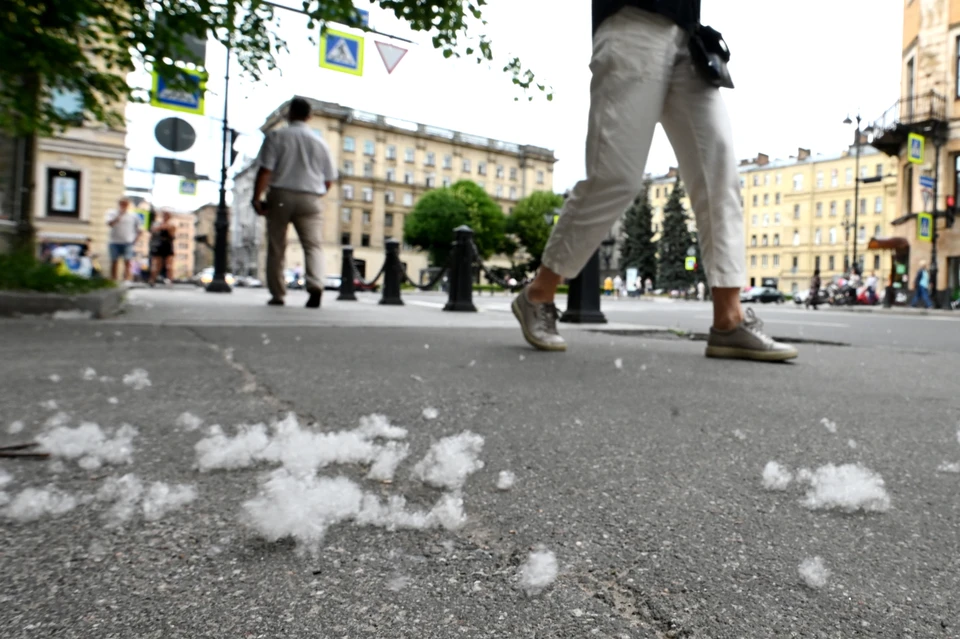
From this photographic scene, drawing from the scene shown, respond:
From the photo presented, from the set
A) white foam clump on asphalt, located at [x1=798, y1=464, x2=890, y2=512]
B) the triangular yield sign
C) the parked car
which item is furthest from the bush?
the parked car

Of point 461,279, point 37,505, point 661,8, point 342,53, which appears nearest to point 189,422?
point 37,505

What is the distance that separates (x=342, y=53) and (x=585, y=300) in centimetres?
534

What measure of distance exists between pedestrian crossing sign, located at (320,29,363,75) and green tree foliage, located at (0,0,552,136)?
8.64 ft

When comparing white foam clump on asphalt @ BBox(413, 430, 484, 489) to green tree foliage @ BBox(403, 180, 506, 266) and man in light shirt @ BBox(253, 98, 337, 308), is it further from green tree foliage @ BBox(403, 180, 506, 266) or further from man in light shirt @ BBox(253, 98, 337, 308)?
green tree foliage @ BBox(403, 180, 506, 266)

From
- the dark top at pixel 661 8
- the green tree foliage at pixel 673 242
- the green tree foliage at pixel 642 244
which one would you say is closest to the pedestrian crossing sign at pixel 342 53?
the dark top at pixel 661 8

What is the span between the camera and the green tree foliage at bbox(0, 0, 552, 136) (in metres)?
5.68

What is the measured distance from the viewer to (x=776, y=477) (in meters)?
1.55

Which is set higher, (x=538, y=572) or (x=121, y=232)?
(x=121, y=232)

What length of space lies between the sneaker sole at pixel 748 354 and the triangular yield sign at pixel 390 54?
684 centimetres

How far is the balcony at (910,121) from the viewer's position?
97.5 feet

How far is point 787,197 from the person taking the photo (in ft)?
295

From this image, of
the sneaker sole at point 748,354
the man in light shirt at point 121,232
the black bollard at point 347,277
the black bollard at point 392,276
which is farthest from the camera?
the man in light shirt at point 121,232

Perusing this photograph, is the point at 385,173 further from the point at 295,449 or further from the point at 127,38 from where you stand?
the point at 295,449

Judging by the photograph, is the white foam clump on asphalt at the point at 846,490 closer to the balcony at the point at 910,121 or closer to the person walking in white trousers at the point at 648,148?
the person walking in white trousers at the point at 648,148
